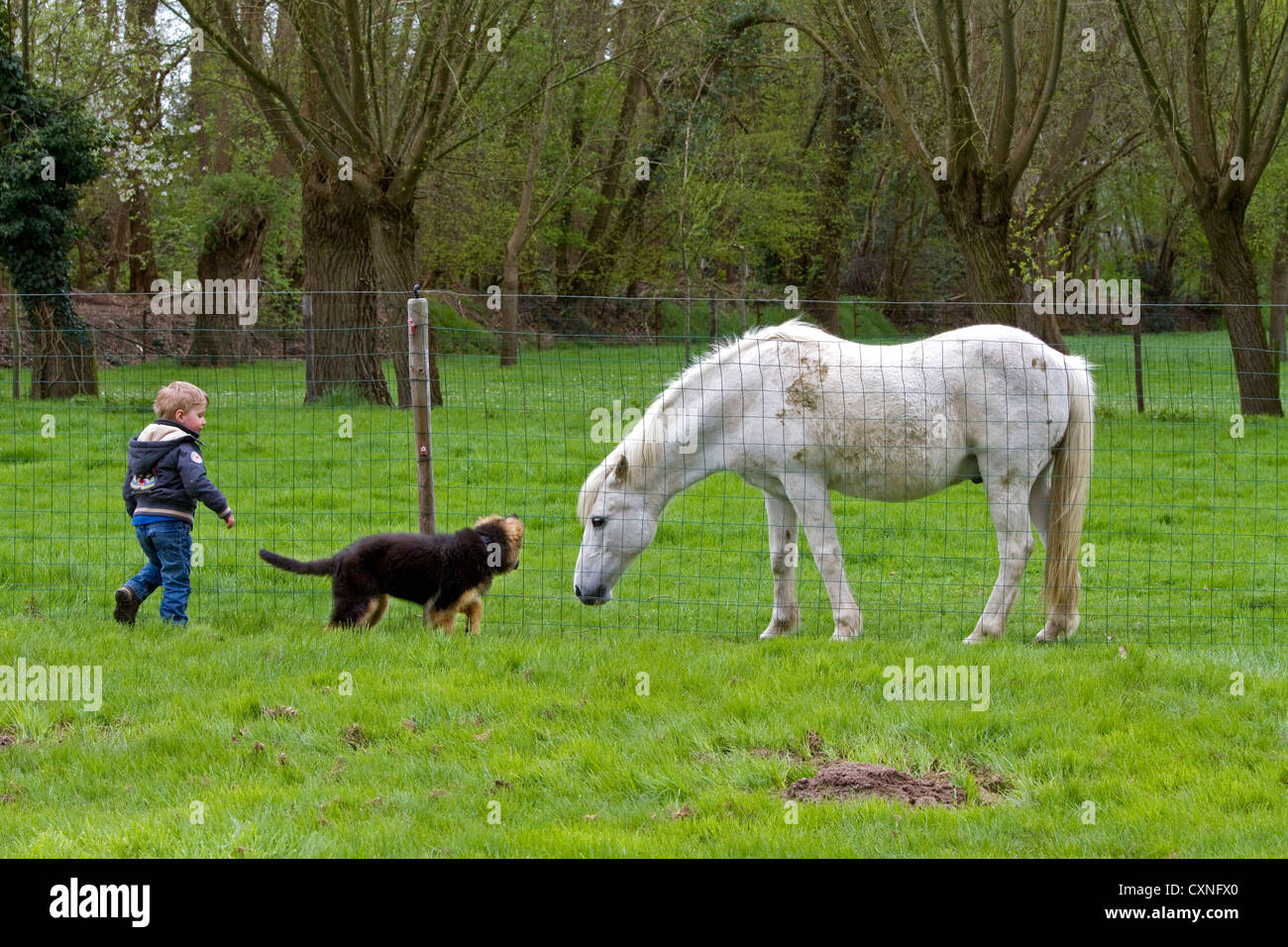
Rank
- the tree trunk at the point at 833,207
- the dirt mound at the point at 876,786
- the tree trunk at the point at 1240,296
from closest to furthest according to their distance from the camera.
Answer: the dirt mound at the point at 876,786 < the tree trunk at the point at 1240,296 < the tree trunk at the point at 833,207

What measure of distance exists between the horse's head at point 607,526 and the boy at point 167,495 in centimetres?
235

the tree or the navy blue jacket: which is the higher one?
the tree

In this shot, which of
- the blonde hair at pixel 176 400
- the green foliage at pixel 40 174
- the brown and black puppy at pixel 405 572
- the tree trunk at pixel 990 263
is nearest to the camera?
the brown and black puppy at pixel 405 572

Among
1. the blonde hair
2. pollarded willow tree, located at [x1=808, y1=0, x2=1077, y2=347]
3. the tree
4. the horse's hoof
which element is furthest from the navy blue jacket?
the tree

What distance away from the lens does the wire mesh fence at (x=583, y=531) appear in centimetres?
850

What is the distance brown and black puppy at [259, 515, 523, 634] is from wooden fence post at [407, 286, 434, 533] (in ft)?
2.62

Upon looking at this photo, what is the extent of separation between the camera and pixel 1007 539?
7.84 metres

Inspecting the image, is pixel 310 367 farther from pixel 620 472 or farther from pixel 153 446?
pixel 620 472

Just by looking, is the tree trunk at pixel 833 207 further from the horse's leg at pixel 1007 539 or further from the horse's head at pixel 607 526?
the horse's head at pixel 607 526

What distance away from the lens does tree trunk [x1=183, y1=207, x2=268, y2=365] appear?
27781mm

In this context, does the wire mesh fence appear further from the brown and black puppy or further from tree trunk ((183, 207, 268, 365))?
tree trunk ((183, 207, 268, 365))

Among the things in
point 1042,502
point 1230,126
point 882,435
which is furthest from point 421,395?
point 1230,126

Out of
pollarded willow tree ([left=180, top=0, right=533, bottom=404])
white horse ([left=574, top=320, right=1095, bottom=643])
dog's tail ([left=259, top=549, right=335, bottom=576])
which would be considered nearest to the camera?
dog's tail ([left=259, top=549, right=335, bottom=576])

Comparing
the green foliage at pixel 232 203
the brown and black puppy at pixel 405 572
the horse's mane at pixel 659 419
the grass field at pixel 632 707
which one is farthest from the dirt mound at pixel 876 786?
the green foliage at pixel 232 203
